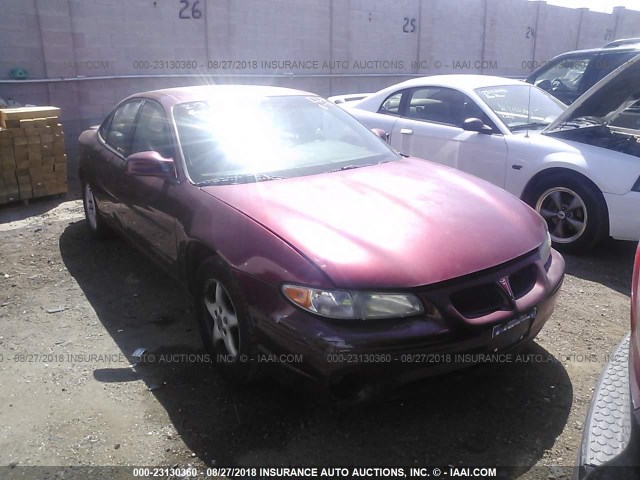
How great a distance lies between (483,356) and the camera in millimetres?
2494

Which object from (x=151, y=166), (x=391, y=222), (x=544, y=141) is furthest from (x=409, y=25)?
(x=391, y=222)

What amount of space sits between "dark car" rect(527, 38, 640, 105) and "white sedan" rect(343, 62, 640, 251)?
2323mm

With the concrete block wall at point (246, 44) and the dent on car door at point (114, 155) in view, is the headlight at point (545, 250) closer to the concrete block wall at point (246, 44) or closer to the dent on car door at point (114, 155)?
the dent on car door at point (114, 155)

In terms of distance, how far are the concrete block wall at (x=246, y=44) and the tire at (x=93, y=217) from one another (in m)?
3.48

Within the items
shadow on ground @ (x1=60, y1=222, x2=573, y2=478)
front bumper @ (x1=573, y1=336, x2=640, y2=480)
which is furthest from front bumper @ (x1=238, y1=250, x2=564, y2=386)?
front bumper @ (x1=573, y1=336, x2=640, y2=480)

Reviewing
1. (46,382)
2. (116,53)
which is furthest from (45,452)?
(116,53)

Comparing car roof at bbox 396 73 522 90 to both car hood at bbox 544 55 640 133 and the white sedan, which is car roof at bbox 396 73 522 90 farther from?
car hood at bbox 544 55 640 133

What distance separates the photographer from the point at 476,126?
5234mm

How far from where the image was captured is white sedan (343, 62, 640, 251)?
454 cm

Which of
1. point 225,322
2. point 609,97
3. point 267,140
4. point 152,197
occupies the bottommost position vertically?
point 225,322

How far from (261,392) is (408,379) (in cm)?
89

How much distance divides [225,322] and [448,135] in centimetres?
355

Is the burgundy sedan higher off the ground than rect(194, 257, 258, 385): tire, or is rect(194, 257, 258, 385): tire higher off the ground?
the burgundy sedan

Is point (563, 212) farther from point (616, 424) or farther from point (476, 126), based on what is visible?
point (616, 424)
